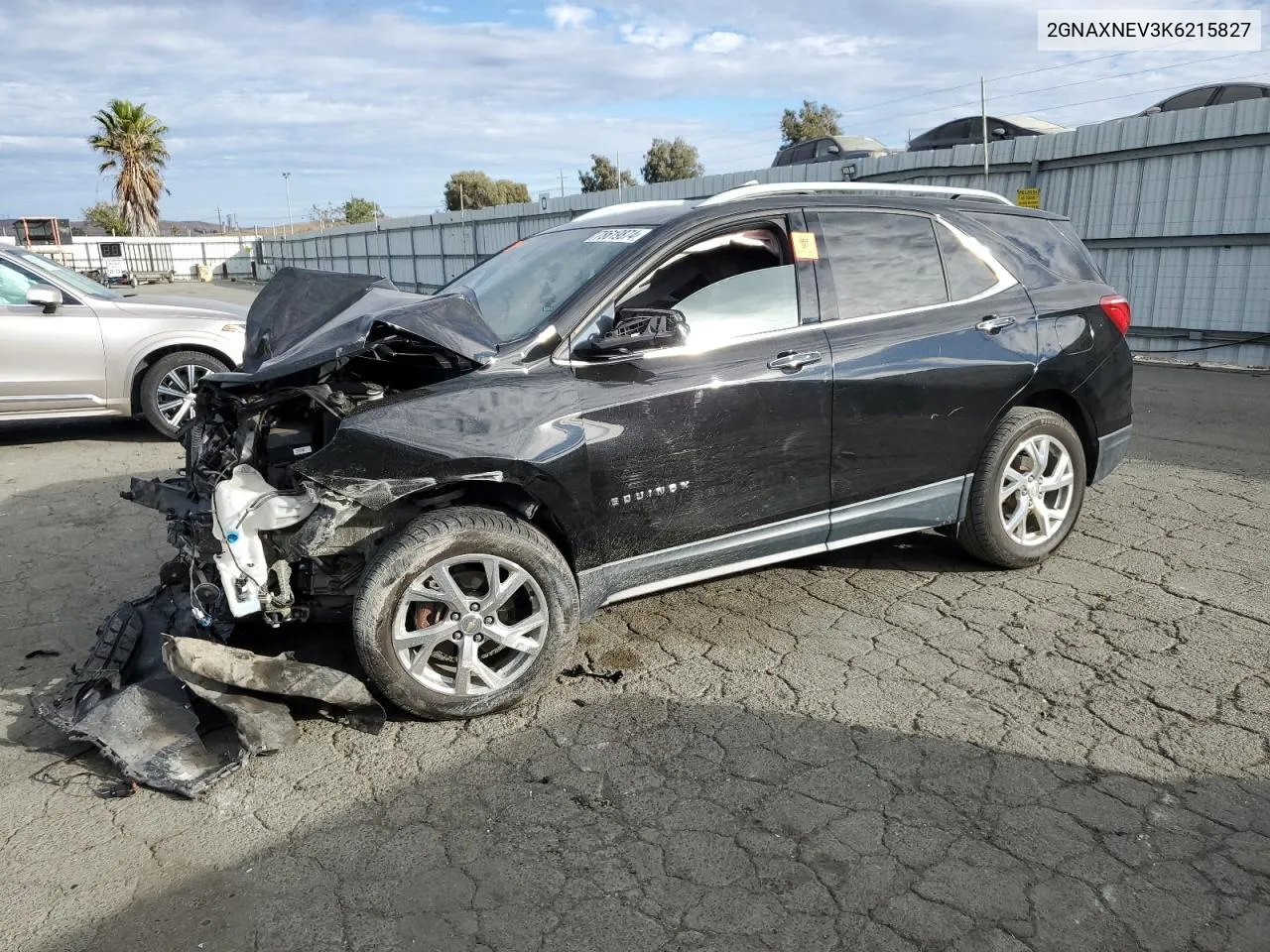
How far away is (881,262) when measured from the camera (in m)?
4.41

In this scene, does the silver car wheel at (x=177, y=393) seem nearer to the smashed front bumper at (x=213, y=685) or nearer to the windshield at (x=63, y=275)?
the windshield at (x=63, y=275)

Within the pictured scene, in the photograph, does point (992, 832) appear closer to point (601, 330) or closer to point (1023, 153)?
point (601, 330)

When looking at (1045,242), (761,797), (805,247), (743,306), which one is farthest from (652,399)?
(1045,242)

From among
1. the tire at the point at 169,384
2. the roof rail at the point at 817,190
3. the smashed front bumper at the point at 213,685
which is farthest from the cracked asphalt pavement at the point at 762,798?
the tire at the point at 169,384

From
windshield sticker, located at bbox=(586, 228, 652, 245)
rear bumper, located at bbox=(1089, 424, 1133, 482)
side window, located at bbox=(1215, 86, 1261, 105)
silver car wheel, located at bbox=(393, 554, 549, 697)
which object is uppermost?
side window, located at bbox=(1215, 86, 1261, 105)

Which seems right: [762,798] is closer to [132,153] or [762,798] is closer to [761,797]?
[761,797]

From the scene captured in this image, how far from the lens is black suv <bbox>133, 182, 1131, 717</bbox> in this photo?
11.4 feet

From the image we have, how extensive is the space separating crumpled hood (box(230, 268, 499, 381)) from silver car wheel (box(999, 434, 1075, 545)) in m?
2.67

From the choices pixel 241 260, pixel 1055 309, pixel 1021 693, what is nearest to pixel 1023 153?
pixel 1055 309

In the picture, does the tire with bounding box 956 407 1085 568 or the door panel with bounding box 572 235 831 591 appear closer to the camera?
the door panel with bounding box 572 235 831 591

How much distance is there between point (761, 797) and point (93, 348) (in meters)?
7.28

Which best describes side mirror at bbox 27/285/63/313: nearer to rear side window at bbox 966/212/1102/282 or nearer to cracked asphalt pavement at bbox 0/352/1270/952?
cracked asphalt pavement at bbox 0/352/1270/952

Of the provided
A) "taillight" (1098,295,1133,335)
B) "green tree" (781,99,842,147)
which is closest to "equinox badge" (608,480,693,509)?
"taillight" (1098,295,1133,335)

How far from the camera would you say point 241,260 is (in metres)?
48.2
